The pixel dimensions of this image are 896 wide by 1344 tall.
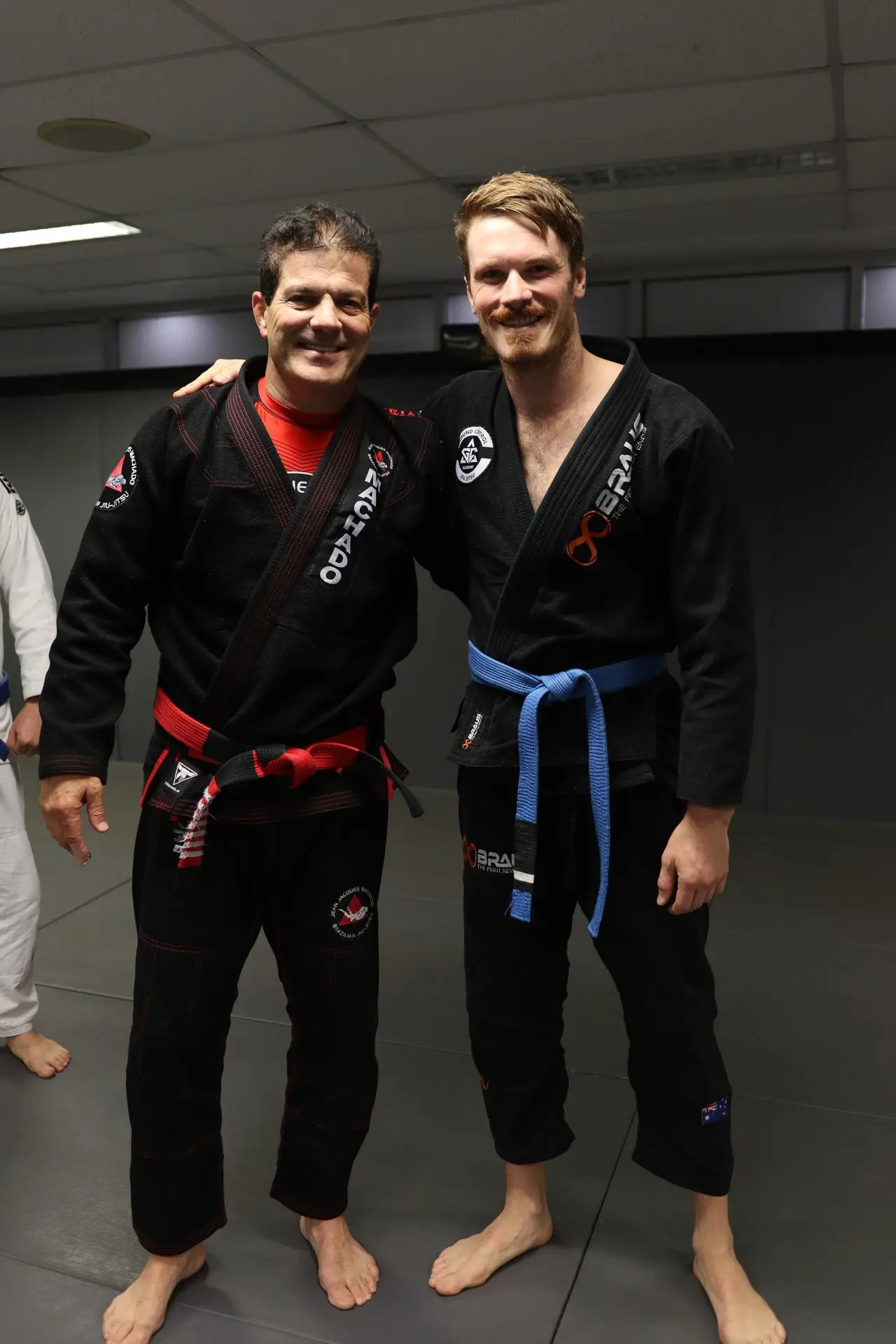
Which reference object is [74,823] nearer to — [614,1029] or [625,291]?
[614,1029]

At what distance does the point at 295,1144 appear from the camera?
1.80 meters

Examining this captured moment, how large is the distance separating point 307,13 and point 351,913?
1898mm

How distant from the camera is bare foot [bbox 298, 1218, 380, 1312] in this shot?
1.76 m

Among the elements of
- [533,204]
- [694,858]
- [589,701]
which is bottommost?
[694,858]

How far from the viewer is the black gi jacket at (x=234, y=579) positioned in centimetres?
161

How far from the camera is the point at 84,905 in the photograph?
11.7 ft

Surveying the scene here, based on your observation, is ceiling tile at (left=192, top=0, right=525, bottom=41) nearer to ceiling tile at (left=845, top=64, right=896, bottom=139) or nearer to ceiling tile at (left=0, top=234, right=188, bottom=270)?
ceiling tile at (left=845, top=64, right=896, bottom=139)

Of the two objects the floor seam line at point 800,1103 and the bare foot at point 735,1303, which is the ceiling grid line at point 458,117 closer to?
the floor seam line at point 800,1103

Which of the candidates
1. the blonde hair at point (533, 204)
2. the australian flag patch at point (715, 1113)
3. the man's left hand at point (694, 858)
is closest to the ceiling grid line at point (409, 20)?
the blonde hair at point (533, 204)

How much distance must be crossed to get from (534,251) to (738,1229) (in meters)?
1.66

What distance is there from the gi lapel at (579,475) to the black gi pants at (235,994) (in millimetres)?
487

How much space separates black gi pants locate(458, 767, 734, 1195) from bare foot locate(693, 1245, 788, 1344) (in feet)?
0.43

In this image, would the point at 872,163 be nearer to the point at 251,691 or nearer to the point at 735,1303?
the point at 251,691

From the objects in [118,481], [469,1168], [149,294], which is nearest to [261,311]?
[118,481]
